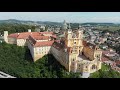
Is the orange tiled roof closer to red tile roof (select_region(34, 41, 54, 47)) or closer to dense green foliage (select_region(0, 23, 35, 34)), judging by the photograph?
dense green foliage (select_region(0, 23, 35, 34))

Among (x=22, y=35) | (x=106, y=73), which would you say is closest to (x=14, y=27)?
(x=22, y=35)

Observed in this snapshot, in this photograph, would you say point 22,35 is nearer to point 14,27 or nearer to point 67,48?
point 14,27

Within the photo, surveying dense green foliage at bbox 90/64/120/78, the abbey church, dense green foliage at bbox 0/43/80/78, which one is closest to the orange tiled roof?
the abbey church

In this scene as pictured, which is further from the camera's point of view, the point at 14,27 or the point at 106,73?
the point at 14,27

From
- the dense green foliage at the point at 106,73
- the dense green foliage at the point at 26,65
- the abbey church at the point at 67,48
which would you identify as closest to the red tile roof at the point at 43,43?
the abbey church at the point at 67,48
